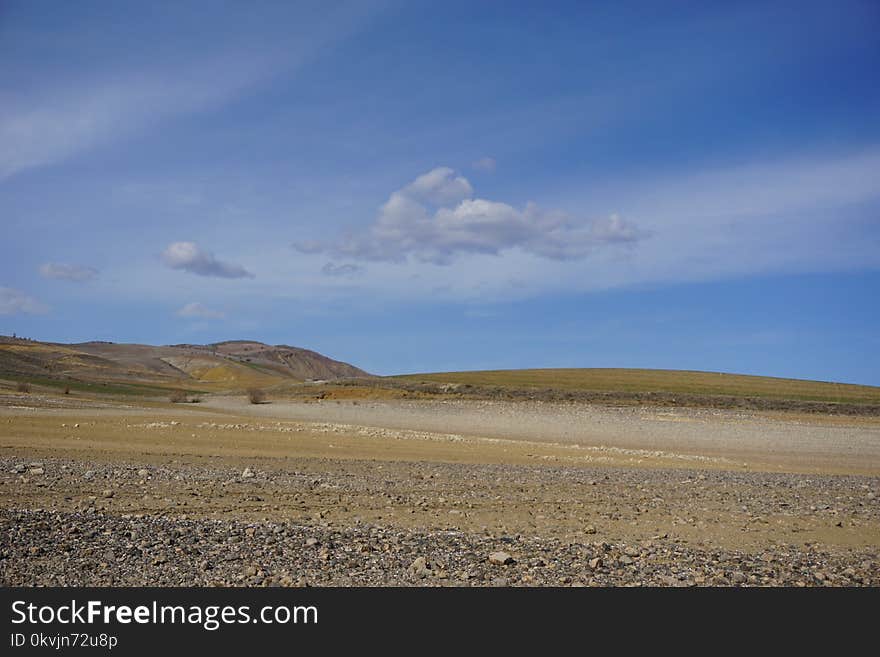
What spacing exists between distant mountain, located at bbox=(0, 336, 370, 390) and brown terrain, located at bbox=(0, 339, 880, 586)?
150 feet

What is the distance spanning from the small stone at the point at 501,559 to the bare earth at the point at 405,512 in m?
0.02

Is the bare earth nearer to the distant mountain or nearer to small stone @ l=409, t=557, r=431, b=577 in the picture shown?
small stone @ l=409, t=557, r=431, b=577

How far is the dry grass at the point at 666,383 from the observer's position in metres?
53.6

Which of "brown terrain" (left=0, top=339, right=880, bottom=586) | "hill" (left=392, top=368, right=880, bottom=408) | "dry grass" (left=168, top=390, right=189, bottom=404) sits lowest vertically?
"brown terrain" (left=0, top=339, right=880, bottom=586)

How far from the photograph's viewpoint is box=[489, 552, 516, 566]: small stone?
7.91 metres

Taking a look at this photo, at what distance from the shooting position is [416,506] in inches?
470

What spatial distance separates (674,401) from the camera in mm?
48375

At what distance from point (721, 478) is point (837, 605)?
469 inches

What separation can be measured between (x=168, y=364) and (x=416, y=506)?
123505mm

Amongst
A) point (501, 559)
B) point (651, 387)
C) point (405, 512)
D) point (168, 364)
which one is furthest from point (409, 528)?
point (168, 364)

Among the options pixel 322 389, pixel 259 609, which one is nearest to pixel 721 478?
pixel 259 609

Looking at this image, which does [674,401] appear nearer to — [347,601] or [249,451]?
[249,451]

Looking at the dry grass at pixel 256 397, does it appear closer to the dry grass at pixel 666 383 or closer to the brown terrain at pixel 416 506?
the dry grass at pixel 666 383

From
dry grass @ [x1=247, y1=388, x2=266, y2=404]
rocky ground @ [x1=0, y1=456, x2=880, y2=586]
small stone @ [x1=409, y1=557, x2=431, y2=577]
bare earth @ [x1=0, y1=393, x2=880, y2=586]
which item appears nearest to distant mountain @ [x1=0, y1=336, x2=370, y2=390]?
dry grass @ [x1=247, y1=388, x2=266, y2=404]
